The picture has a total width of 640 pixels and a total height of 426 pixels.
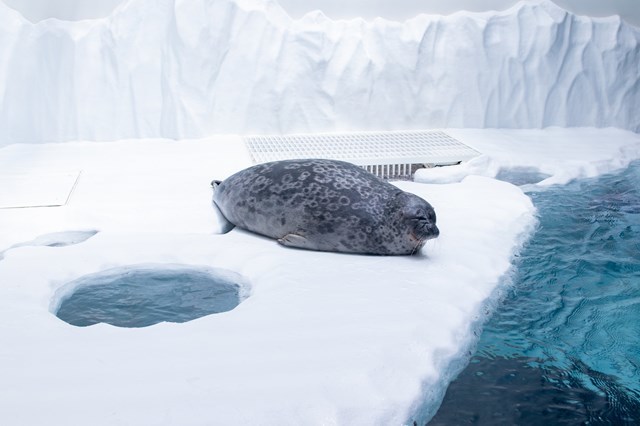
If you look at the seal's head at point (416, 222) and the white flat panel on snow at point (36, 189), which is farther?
the white flat panel on snow at point (36, 189)

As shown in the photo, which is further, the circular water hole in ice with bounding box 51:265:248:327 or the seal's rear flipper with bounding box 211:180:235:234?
the seal's rear flipper with bounding box 211:180:235:234

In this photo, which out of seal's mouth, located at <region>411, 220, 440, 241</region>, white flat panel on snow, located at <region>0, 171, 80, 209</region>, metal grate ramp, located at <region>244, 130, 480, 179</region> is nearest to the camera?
seal's mouth, located at <region>411, 220, 440, 241</region>

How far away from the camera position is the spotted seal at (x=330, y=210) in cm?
342

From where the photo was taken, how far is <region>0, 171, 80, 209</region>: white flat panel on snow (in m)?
4.27

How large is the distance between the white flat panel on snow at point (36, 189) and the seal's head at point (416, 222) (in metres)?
2.14

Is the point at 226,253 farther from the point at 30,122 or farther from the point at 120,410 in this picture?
the point at 30,122

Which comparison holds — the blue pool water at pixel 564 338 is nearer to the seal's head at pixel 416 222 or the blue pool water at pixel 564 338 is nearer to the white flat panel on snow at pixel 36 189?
the seal's head at pixel 416 222

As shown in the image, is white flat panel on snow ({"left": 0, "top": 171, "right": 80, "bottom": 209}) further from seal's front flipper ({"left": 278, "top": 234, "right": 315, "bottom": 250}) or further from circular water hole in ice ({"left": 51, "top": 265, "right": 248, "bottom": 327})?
seal's front flipper ({"left": 278, "top": 234, "right": 315, "bottom": 250})

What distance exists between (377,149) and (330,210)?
2.42 meters

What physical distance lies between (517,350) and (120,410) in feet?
4.91

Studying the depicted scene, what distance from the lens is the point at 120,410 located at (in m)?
2.05

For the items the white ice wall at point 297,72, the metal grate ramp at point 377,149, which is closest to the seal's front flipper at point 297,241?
the metal grate ramp at point 377,149

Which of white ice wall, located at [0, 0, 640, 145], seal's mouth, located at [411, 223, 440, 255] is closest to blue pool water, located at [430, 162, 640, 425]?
seal's mouth, located at [411, 223, 440, 255]

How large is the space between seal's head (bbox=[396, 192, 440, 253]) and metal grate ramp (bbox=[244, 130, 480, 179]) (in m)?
2.02
